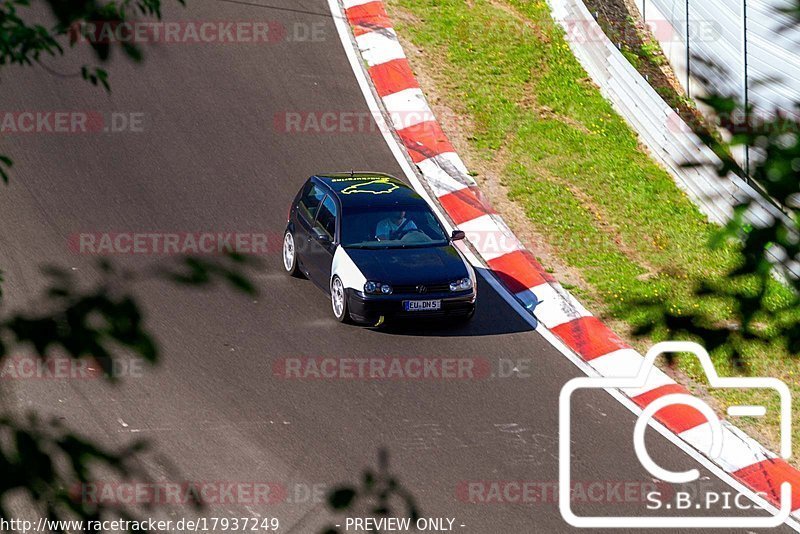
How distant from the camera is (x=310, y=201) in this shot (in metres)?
14.0

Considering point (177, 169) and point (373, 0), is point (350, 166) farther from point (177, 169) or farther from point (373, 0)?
point (373, 0)

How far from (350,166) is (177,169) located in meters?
2.54

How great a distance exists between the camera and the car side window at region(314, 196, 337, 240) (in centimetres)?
1343

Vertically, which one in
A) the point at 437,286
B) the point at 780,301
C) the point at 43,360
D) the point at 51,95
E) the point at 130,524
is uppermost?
the point at 43,360

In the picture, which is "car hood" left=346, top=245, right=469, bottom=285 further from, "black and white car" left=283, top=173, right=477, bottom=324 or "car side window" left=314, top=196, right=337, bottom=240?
"car side window" left=314, top=196, right=337, bottom=240

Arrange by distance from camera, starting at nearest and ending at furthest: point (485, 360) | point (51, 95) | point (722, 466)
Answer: point (722, 466) < point (485, 360) < point (51, 95)

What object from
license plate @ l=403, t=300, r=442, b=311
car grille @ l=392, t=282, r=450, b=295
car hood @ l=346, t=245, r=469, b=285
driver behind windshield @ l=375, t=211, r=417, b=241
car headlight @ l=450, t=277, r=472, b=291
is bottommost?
license plate @ l=403, t=300, r=442, b=311

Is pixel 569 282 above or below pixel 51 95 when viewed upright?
below

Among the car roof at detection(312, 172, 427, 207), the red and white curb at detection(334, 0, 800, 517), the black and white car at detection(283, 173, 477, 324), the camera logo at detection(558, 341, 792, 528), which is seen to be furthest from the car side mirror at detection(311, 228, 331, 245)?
the camera logo at detection(558, 341, 792, 528)

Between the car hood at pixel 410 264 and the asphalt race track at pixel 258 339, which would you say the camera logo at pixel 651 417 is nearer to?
the asphalt race track at pixel 258 339

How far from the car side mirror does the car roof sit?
→ 47 centimetres

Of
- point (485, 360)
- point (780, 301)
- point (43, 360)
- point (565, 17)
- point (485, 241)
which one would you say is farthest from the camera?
point (565, 17)

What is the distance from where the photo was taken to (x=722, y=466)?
439 inches

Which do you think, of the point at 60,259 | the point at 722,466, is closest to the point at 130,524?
the point at 722,466
